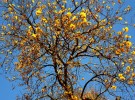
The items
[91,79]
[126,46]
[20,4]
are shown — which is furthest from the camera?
[20,4]

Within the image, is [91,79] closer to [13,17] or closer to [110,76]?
[110,76]

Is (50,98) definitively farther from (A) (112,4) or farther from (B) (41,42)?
(A) (112,4)

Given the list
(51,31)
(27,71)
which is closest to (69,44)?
(51,31)

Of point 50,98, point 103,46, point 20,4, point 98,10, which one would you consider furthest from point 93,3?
point 50,98

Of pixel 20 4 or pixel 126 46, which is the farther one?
pixel 20 4

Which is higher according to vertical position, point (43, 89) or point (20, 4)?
point (20, 4)

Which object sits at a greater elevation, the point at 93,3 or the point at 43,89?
the point at 93,3

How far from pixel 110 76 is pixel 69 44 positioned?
232 centimetres

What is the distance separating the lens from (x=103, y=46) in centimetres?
1744

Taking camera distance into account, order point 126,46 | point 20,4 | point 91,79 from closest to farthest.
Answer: point 126,46 < point 91,79 < point 20,4

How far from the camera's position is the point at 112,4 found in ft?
59.8

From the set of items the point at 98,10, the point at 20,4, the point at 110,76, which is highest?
the point at 20,4

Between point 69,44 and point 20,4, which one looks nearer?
point 69,44

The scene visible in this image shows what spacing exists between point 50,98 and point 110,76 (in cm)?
307
